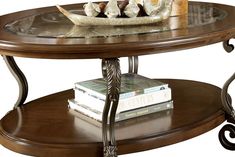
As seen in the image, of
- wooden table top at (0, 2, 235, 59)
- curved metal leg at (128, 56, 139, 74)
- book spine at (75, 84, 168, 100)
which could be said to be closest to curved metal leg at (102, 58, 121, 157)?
wooden table top at (0, 2, 235, 59)

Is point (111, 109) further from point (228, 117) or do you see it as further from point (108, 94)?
point (228, 117)

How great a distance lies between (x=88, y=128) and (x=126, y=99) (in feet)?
0.59

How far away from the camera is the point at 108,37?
2.21 metres

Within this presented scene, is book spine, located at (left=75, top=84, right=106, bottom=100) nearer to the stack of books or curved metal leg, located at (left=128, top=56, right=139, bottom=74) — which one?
the stack of books

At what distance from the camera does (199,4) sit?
9.43ft

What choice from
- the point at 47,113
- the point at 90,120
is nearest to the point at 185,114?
the point at 90,120

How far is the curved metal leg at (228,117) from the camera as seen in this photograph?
8.64 ft

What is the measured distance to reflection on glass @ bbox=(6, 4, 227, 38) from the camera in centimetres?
230

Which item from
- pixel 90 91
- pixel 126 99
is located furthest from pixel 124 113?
pixel 90 91

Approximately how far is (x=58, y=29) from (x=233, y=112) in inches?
30.1

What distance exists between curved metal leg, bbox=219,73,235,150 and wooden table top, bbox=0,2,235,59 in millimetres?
283

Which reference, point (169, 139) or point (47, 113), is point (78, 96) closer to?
point (47, 113)

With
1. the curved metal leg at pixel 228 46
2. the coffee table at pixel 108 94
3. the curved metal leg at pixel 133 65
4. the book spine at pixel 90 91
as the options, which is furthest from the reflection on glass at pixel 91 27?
the curved metal leg at pixel 133 65

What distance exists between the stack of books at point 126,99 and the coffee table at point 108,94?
37 millimetres
